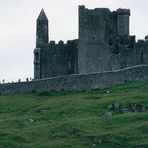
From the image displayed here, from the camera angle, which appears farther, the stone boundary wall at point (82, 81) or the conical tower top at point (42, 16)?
the conical tower top at point (42, 16)

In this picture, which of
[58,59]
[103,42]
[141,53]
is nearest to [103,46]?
[103,42]

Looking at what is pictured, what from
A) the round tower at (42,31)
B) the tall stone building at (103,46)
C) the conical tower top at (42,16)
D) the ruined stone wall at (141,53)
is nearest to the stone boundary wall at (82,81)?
the ruined stone wall at (141,53)

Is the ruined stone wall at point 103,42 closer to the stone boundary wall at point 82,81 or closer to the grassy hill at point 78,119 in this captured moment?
the stone boundary wall at point 82,81

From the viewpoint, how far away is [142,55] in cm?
11569

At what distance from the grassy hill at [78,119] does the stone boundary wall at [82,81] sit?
142 centimetres

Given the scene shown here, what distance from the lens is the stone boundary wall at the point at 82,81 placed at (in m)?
108

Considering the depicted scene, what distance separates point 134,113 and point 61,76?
19708 mm

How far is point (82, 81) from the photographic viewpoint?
10794cm

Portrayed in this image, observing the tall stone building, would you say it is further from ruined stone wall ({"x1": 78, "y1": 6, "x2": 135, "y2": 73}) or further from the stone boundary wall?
the stone boundary wall

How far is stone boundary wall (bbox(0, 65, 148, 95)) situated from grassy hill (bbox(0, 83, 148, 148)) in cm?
142

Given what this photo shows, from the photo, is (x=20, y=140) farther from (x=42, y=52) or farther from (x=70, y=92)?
(x=42, y=52)

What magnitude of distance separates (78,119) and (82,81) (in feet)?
53.1

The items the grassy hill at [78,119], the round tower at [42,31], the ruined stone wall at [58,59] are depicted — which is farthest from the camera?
the round tower at [42,31]

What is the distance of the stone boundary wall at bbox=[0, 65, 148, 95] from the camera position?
354ft
